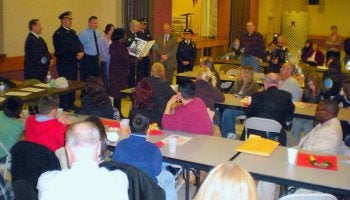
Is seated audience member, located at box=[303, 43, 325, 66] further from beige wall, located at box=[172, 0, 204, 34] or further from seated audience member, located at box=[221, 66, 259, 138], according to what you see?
beige wall, located at box=[172, 0, 204, 34]

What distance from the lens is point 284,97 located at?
567 cm

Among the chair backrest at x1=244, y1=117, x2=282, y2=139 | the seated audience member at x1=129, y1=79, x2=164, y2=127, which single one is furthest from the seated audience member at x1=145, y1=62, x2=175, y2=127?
the chair backrest at x1=244, y1=117, x2=282, y2=139

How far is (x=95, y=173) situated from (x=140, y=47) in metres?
6.82

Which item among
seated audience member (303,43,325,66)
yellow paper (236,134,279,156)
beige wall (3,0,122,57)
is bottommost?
yellow paper (236,134,279,156)

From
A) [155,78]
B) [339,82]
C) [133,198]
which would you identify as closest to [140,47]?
[155,78]

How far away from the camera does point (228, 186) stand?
1905 millimetres

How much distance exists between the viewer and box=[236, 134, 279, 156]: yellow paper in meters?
3.99

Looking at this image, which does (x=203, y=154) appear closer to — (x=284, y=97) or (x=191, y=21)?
(x=284, y=97)

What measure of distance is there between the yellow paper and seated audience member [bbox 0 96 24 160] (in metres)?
2.03

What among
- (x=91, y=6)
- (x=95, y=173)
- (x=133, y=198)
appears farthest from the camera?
(x=91, y=6)

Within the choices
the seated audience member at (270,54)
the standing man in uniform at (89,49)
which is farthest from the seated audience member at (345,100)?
the standing man in uniform at (89,49)

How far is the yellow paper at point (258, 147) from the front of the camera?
13.1 ft

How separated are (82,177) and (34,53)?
5.87 meters

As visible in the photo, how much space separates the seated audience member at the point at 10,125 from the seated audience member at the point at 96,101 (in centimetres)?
79
